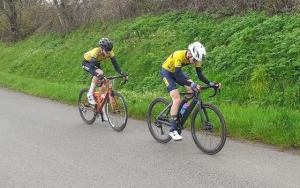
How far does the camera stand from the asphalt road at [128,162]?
18.2ft

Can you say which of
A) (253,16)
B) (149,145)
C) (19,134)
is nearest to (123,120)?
(149,145)

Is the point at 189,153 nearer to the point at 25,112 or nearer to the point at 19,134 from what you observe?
the point at 19,134

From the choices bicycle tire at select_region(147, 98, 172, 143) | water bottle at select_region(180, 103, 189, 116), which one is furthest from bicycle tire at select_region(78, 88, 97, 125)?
water bottle at select_region(180, 103, 189, 116)

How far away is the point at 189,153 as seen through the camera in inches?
270

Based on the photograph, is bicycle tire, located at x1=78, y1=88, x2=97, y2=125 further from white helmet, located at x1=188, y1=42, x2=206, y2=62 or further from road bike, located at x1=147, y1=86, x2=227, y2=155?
white helmet, located at x1=188, y1=42, x2=206, y2=62

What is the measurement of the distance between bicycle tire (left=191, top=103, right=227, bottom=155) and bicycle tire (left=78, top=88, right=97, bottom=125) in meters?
3.49

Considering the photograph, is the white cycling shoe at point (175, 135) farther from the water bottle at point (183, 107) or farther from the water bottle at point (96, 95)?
the water bottle at point (96, 95)

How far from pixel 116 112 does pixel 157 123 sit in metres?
1.50

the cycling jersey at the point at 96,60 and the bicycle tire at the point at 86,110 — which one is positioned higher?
the cycling jersey at the point at 96,60

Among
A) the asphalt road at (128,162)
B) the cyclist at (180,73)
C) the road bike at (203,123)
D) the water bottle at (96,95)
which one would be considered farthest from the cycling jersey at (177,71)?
the water bottle at (96,95)

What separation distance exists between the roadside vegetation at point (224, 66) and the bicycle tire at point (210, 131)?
3.34 ft

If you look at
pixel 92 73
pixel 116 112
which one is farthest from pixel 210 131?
pixel 92 73

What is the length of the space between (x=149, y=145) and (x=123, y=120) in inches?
58.4

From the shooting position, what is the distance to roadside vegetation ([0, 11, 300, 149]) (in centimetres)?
790
